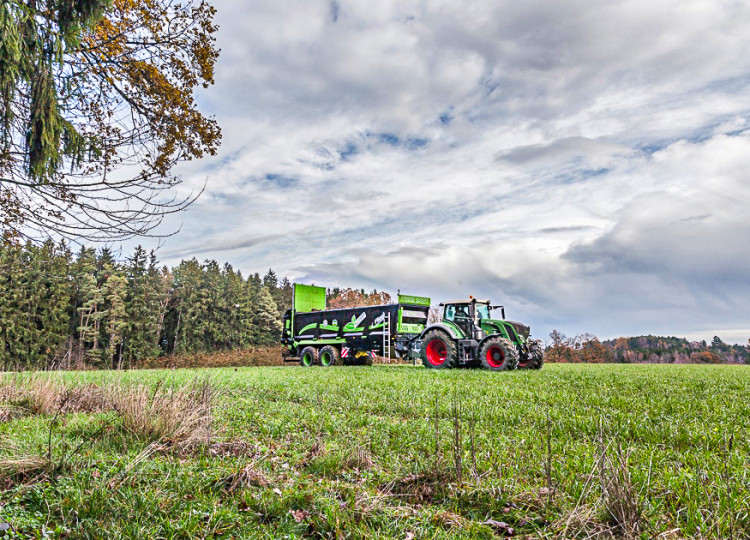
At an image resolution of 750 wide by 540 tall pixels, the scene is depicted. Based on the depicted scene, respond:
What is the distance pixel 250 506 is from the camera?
3.32 metres

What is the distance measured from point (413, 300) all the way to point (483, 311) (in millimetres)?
4062

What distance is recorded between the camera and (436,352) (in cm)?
1766

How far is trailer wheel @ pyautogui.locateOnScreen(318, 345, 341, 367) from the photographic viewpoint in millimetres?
21766

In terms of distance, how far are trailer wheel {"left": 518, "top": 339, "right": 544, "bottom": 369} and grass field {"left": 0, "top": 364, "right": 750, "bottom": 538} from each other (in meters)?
9.86

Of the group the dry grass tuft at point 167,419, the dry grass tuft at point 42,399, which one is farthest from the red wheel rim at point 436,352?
the dry grass tuft at point 167,419

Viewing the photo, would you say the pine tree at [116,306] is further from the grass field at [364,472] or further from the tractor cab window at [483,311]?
the grass field at [364,472]

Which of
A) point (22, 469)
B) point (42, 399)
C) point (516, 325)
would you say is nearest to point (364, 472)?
point (22, 469)

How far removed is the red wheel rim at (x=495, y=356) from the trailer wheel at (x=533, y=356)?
153cm

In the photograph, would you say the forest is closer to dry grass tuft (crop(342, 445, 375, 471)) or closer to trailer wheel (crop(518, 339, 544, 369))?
trailer wheel (crop(518, 339, 544, 369))

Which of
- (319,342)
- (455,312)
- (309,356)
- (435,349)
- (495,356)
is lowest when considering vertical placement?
(309,356)

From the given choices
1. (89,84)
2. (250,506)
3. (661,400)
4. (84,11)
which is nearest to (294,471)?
(250,506)

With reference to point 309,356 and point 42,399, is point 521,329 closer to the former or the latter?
point 309,356

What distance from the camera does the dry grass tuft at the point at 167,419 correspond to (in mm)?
4730

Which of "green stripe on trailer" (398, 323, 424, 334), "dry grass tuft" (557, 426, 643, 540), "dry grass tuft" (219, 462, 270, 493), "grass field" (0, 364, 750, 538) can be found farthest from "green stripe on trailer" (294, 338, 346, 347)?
"dry grass tuft" (557, 426, 643, 540)
